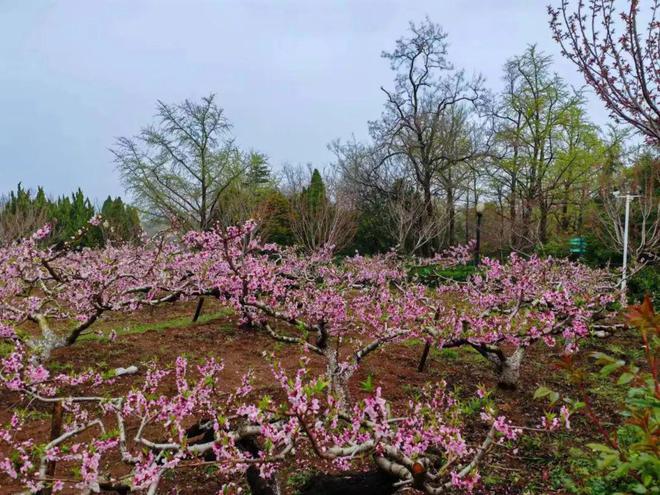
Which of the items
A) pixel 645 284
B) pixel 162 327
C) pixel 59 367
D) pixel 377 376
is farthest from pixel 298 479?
pixel 645 284

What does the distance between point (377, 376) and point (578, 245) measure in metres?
14.9

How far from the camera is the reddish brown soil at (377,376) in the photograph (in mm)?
3633

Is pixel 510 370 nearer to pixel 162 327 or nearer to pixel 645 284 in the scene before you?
pixel 162 327

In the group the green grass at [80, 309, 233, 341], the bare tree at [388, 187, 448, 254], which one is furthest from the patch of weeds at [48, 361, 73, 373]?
the bare tree at [388, 187, 448, 254]

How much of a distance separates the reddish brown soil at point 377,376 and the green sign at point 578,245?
897cm

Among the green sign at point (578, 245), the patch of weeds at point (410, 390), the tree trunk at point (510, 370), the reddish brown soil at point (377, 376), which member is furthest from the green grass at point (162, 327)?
the green sign at point (578, 245)

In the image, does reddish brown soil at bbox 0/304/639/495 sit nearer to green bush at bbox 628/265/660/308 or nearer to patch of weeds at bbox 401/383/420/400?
patch of weeds at bbox 401/383/420/400

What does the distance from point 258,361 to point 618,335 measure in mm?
7028

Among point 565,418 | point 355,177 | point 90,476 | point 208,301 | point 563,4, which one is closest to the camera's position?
point 90,476

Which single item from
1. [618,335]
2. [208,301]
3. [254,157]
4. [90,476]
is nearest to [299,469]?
[90,476]

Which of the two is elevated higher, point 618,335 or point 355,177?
point 355,177

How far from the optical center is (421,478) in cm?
240

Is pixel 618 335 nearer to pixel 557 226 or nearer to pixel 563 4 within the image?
pixel 563 4

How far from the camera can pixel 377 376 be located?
19.1ft
